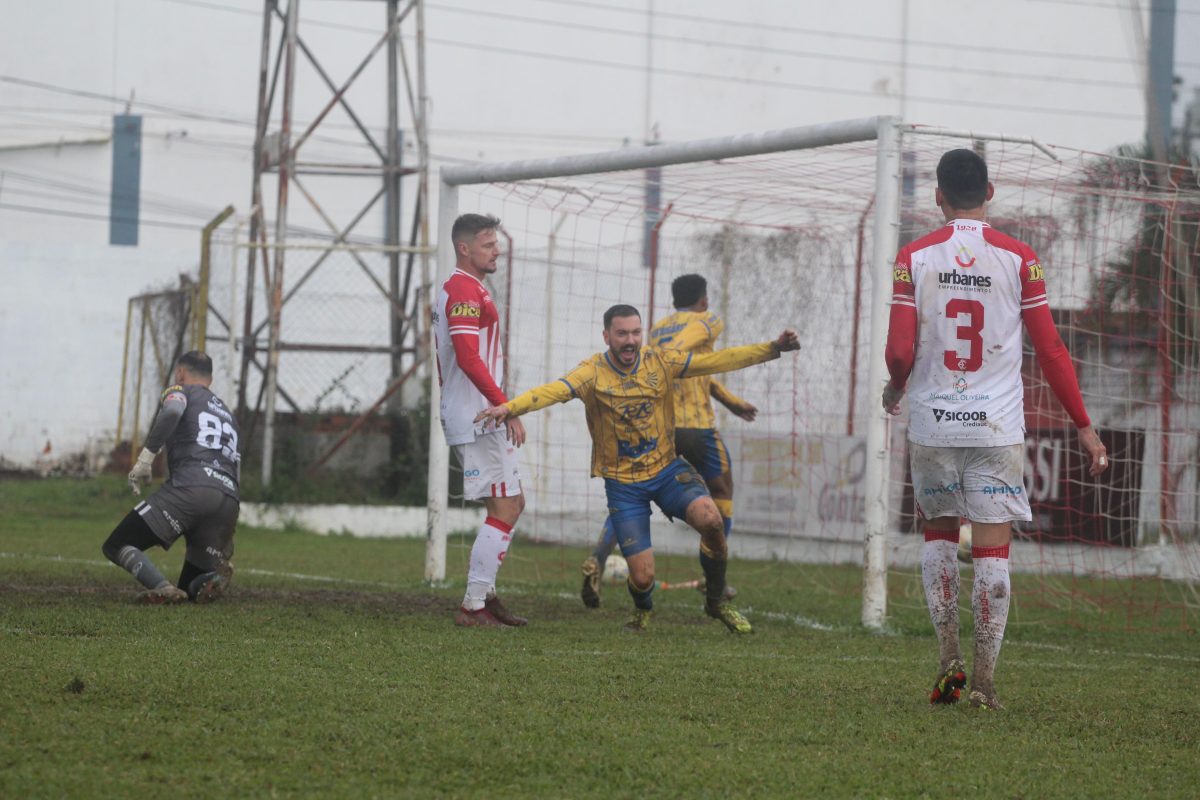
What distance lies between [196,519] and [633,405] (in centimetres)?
250

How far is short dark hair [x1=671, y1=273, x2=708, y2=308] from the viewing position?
910 cm

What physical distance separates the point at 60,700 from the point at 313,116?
2628cm

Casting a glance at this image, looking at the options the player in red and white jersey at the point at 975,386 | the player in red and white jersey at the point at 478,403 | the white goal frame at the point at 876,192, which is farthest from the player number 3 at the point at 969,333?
Answer: the player in red and white jersey at the point at 478,403

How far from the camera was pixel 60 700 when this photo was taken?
4414mm

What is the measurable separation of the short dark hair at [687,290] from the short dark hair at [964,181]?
385 cm

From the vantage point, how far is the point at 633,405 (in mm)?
7266

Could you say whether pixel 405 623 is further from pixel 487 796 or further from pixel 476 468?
pixel 487 796

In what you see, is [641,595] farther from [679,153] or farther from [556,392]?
[679,153]

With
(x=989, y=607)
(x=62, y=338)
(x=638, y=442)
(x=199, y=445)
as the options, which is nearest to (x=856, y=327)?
(x=638, y=442)

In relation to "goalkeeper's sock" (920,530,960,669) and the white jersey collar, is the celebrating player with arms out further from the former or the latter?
the white jersey collar

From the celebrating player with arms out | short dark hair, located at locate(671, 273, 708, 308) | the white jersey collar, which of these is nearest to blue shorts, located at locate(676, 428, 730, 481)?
short dark hair, located at locate(671, 273, 708, 308)

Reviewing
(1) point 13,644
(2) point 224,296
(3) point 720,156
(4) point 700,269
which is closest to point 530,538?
(4) point 700,269

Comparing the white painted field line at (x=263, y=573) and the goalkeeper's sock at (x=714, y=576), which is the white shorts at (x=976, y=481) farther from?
the white painted field line at (x=263, y=573)

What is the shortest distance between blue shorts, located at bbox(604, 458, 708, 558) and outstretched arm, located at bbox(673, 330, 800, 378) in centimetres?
50
